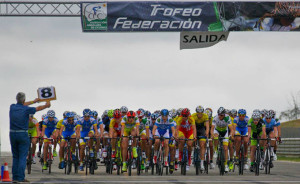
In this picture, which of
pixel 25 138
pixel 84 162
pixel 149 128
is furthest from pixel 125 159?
pixel 25 138

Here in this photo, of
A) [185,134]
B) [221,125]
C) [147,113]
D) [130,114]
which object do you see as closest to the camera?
[130,114]

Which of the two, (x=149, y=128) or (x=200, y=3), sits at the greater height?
(x=200, y=3)

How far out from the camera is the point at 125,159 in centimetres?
2086

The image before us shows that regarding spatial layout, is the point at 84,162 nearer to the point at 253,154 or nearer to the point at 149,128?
the point at 149,128

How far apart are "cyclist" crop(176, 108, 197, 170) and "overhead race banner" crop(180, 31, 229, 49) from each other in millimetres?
6984

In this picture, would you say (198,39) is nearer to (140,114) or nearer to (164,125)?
(140,114)

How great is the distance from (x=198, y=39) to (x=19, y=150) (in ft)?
48.3

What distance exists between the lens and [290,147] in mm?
41875

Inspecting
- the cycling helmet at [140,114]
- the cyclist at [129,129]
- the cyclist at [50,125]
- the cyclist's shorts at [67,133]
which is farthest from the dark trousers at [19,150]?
the cycling helmet at [140,114]

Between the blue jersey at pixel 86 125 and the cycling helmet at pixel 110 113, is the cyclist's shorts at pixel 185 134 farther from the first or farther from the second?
the cycling helmet at pixel 110 113

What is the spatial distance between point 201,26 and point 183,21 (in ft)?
2.37

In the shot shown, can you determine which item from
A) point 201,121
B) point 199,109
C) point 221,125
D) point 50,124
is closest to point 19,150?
point 199,109

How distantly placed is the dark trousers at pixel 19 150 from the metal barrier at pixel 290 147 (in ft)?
90.3

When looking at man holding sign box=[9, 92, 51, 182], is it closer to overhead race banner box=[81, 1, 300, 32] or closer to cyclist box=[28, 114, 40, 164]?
cyclist box=[28, 114, 40, 164]
